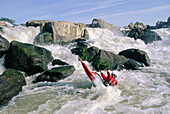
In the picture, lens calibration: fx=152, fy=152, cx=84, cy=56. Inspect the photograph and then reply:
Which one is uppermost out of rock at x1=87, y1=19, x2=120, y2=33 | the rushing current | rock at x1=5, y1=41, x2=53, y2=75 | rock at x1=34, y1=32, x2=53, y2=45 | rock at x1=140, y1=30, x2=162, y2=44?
rock at x1=87, y1=19, x2=120, y2=33

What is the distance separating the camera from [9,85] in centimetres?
576

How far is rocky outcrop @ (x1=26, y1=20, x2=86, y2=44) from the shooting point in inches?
822

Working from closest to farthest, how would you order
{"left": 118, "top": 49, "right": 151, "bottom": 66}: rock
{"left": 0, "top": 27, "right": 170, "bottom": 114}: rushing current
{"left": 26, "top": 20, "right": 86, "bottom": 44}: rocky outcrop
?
{"left": 0, "top": 27, "right": 170, "bottom": 114}: rushing current < {"left": 118, "top": 49, "right": 151, "bottom": 66}: rock < {"left": 26, "top": 20, "right": 86, "bottom": 44}: rocky outcrop

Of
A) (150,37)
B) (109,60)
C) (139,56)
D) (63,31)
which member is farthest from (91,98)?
(150,37)

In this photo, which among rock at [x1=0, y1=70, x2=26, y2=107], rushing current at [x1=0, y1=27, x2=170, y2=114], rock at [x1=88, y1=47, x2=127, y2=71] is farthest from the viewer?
rock at [x1=88, y1=47, x2=127, y2=71]

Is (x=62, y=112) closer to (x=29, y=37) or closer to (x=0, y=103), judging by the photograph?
(x=0, y=103)

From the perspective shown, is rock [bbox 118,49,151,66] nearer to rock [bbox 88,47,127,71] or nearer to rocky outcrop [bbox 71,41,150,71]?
rocky outcrop [bbox 71,41,150,71]

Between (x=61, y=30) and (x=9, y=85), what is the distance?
1676 cm

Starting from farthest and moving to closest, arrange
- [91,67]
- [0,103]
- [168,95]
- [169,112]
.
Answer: [91,67], [168,95], [0,103], [169,112]

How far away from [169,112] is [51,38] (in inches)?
709

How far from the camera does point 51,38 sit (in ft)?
66.9

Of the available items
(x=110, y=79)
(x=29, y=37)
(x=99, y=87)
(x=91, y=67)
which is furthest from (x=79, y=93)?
(x=29, y=37)

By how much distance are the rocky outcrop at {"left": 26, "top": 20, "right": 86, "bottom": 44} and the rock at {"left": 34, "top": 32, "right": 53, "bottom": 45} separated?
0.67m

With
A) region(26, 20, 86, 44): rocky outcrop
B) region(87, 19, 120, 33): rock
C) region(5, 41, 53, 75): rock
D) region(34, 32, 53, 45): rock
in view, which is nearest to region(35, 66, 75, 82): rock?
region(5, 41, 53, 75): rock
